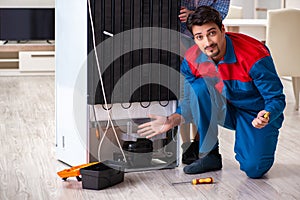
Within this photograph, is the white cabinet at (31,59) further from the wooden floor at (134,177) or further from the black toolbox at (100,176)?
the black toolbox at (100,176)

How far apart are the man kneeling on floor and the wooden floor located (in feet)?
0.37

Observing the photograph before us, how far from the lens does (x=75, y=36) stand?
3135mm

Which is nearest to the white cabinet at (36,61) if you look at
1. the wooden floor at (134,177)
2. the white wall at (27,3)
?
the white wall at (27,3)

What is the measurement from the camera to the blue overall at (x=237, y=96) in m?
3.03

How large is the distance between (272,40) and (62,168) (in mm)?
2405

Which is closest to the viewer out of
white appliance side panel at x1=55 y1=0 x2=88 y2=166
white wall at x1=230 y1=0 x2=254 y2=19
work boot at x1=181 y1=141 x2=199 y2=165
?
white appliance side panel at x1=55 y1=0 x2=88 y2=166

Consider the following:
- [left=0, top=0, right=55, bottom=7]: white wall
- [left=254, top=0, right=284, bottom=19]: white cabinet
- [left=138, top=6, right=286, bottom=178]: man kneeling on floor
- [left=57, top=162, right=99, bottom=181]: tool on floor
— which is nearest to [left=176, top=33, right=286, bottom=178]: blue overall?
[left=138, top=6, right=286, bottom=178]: man kneeling on floor

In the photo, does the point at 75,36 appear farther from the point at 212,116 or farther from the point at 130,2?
the point at 212,116

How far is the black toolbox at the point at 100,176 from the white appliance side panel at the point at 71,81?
17cm

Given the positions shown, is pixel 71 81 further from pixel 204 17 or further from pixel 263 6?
pixel 263 6

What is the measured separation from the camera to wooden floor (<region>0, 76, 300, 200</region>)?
9.40 feet

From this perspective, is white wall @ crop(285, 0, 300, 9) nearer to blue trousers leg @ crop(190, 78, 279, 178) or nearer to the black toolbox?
blue trousers leg @ crop(190, 78, 279, 178)

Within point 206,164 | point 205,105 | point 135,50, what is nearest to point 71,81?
Answer: point 135,50

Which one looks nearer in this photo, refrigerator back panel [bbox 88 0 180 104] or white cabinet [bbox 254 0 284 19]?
refrigerator back panel [bbox 88 0 180 104]
